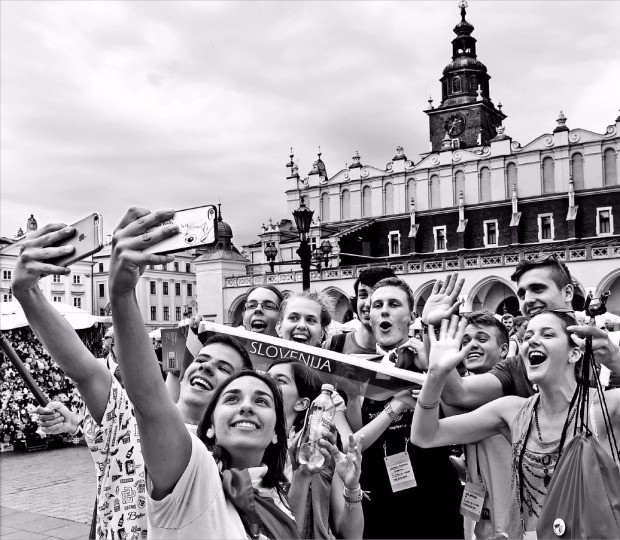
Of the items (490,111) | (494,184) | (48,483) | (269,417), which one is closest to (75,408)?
(48,483)

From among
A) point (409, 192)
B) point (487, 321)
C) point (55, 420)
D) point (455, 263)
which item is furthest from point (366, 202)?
point (55, 420)

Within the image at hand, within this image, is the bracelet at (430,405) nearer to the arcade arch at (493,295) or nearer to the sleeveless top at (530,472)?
the sleeveless top at (530,472)

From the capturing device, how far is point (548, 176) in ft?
178

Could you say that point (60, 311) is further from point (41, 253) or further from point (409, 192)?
point (409, 192)

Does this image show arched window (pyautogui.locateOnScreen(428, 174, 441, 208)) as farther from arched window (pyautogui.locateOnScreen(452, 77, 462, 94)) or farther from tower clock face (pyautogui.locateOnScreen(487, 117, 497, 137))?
arched window (pyautogui.locateOnScreen(452, 77, 462, 94))

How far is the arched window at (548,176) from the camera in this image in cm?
5434

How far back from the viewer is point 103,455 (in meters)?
2.76

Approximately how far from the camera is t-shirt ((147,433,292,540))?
2090 millimetres

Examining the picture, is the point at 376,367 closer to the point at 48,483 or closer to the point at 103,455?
the point at 103,455

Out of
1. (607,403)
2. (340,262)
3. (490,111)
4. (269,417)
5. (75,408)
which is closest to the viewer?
(269,417)

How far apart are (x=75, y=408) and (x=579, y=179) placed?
48394 millimetres

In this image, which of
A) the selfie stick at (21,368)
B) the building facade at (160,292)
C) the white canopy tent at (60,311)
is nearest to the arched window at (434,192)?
the building facade at (160,292)

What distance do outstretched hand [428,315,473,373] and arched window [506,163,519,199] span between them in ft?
178

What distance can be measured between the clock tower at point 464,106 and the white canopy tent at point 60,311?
163ft
